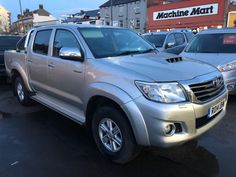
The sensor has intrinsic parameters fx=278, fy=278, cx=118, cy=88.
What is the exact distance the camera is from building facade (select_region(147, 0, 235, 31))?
104 feet

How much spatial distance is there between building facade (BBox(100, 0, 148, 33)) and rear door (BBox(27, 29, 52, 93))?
4156cm

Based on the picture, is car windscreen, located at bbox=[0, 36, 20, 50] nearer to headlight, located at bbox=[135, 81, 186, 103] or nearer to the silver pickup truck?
the silver pickup truck

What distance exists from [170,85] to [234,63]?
12.6ft

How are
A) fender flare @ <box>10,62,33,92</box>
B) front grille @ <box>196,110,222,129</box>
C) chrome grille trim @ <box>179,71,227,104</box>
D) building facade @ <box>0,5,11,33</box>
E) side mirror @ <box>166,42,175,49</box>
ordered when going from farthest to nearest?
building facade @ <box>0,5,11,33</box> → side mirror @ <box>166,42,175,49</box> → fender flare @ <box>10,62,33,92</box> → front grille @ <box>196,110,222,129</box> → chrome grille trim @ <box>179,71,227,104</box>

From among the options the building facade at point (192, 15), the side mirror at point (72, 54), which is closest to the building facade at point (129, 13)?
the building facade at point (192, 15)

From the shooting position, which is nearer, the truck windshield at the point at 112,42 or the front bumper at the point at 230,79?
the truck windshield at the point at 112,42

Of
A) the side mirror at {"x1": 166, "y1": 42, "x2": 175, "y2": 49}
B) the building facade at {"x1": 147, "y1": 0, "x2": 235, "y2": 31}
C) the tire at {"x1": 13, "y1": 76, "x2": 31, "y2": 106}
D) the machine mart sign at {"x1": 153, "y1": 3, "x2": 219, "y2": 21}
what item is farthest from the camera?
the machine mart sign at {"x1": 153, "y1": 3, "x2": 219, "y2": 21}

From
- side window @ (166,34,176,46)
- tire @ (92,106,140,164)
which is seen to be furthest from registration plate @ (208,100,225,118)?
side window @ (166,34,176,46)

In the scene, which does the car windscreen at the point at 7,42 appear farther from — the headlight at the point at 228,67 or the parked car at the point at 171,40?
the headlight at the point at 228,67

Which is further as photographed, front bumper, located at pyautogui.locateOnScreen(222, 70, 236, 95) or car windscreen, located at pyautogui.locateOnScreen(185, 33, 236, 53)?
car windscreen, located at pyautogui.locateOnScreen(185, 33, 236, 53)

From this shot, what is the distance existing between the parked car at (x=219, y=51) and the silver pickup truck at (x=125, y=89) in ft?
7.47

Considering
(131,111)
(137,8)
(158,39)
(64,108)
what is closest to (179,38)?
(158,39)

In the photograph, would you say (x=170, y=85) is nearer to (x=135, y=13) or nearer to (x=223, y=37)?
(x=223, y=37)

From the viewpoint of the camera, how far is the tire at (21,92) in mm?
6430
